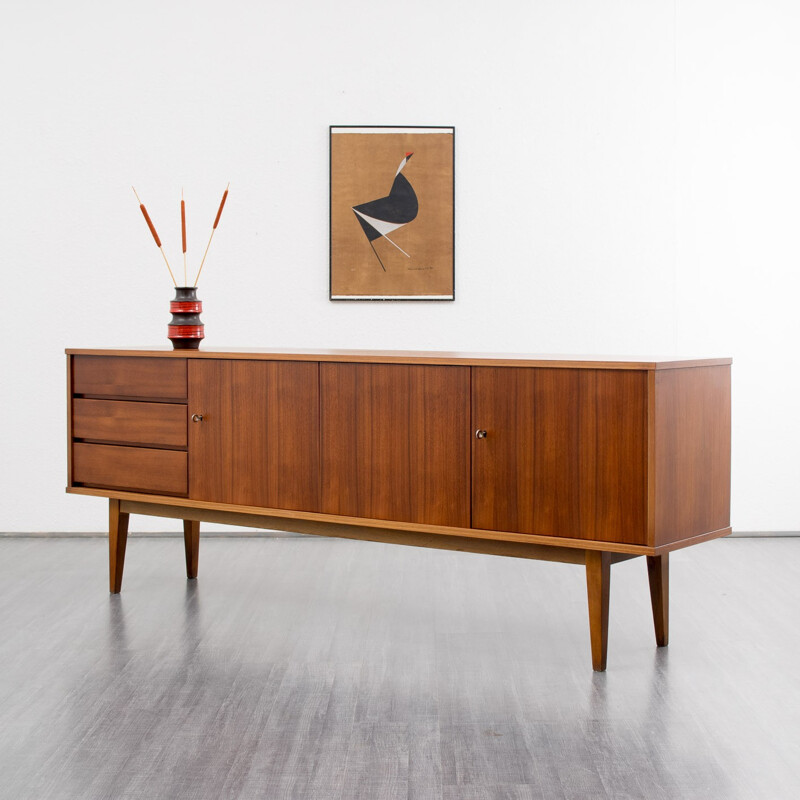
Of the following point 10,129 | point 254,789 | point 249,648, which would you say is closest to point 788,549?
point 249,648

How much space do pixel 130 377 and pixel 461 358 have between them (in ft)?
3.69

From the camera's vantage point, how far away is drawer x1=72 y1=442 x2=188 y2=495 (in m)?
2.97

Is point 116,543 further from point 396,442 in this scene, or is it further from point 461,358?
point 461,358

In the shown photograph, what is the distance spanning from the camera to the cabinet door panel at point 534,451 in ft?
7.73

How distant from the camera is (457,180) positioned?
4.09 metres

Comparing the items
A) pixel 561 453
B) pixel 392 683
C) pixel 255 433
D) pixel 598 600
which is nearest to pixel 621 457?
pixel 561 453

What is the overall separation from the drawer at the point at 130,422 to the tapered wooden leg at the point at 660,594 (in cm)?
141

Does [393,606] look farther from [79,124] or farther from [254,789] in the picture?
[79,124]

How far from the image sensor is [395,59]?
4066mm

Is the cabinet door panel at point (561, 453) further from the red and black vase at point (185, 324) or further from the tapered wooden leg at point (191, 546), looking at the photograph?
the tapered wooden leg at point (191, 546)

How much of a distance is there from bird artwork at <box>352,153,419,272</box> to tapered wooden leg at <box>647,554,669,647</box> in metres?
1.89

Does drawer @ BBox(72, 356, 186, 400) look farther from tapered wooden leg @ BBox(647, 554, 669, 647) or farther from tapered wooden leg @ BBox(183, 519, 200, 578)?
tapered wooden leg @ BBox(647, 554, 669, 647)

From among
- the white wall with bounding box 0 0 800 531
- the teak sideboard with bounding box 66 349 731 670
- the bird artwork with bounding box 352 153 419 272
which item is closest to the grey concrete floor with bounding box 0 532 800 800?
the teak sideboard with bounding box 66 349 731 670

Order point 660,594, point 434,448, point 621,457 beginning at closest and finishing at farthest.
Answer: point 621,457, point 434,448, point 660,594
